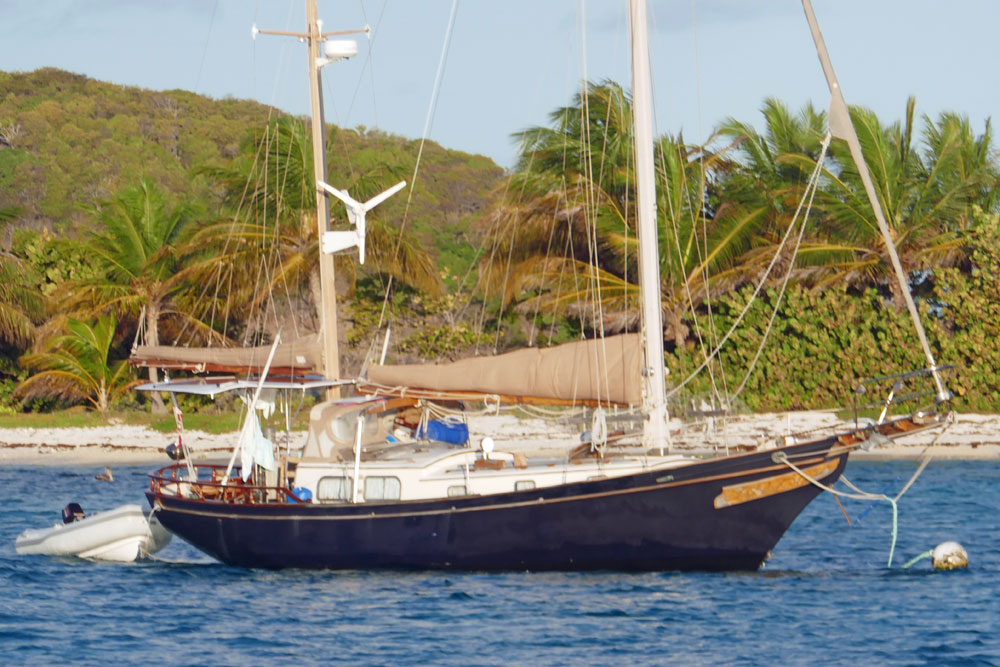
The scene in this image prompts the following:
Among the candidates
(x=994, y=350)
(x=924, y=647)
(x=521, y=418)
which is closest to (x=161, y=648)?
(x=924, y=647)

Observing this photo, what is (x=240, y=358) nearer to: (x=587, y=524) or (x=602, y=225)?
(x=587, y=524)

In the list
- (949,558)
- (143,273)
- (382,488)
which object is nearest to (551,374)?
(382,488)

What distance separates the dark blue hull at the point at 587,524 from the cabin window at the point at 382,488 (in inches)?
14.5

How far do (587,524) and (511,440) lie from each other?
20011mm

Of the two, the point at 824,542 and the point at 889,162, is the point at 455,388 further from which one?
the point at 889,162

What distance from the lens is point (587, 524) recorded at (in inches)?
776

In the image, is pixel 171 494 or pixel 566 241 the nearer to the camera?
pixel 171 494

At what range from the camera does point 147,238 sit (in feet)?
144

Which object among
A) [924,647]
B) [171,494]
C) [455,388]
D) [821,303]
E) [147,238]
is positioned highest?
[147,238]

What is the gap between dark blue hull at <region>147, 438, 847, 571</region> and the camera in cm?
1945

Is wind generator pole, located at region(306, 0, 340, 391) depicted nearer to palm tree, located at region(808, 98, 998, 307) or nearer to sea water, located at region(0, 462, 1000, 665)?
sea water, located at region(0, 462, 1000, 665)

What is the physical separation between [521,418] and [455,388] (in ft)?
64.4

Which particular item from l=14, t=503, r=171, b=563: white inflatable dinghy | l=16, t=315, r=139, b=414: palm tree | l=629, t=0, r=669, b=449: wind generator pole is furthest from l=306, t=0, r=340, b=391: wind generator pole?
l=16, t=315, r=139, b=414: palm tree

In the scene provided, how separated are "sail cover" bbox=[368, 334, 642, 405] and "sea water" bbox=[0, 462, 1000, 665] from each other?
2844 mm
